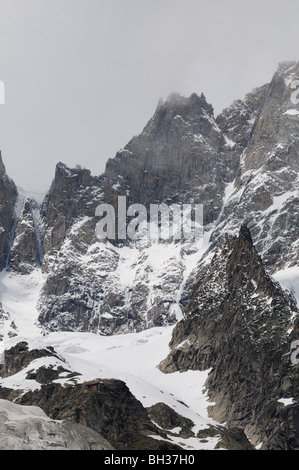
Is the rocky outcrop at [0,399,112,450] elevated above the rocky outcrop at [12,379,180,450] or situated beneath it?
elevated above

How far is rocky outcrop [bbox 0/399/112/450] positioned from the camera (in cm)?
7044

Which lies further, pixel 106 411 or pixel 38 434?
pixel 106 411

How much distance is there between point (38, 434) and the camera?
2906 inches

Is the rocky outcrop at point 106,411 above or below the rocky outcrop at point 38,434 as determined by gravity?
below

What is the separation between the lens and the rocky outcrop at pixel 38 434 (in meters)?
70.4

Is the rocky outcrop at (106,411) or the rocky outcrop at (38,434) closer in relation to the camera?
the rocky outcrop at (38,434)

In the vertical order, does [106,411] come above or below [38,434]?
below

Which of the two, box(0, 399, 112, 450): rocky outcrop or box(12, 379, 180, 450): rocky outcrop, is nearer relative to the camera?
box(0, 399, 112, 450): rocky outcrop

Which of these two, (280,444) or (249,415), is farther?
(249,415)

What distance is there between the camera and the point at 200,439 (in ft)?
566

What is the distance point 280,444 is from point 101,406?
43.8 meters
